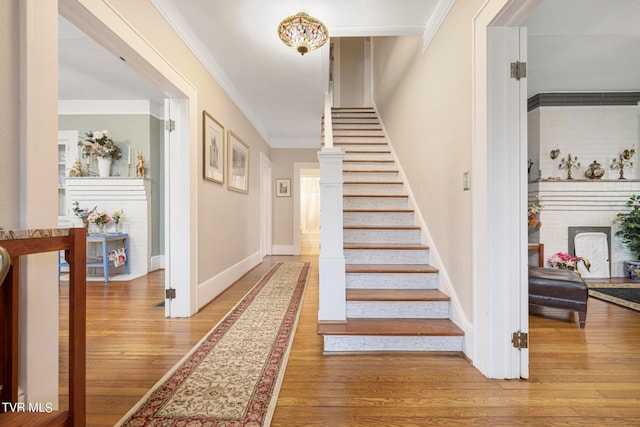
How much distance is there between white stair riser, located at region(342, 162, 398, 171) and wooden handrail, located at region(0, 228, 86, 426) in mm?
2994

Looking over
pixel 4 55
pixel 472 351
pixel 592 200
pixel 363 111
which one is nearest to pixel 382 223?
pixel 472 351

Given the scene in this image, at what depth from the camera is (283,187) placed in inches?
243

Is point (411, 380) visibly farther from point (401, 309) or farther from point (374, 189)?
point (374, 189)

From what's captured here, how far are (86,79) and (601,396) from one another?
533cm

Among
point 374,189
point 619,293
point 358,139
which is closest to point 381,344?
point 374,189

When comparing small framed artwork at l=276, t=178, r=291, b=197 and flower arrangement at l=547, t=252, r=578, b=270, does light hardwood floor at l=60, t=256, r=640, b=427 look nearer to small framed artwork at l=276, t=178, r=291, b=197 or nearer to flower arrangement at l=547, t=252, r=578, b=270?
flower arrangement at l=547, t=252, r=578, b=270

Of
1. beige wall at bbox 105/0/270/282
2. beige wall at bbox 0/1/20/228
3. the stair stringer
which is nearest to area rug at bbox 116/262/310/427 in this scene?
beige wall at bbox 105/0/270/282

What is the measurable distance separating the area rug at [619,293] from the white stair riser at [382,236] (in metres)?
2.17

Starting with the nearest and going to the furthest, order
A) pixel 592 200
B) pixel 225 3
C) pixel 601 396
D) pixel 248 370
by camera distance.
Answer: pixel 601 396
pixel 248 370
pixel 225 3
pixel 592 200

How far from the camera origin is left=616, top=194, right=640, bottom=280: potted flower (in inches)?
152

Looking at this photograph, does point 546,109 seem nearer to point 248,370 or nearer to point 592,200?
point 592,200

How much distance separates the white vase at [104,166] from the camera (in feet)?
13.5

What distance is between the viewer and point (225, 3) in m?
2.12

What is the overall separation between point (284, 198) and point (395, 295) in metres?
4.39
